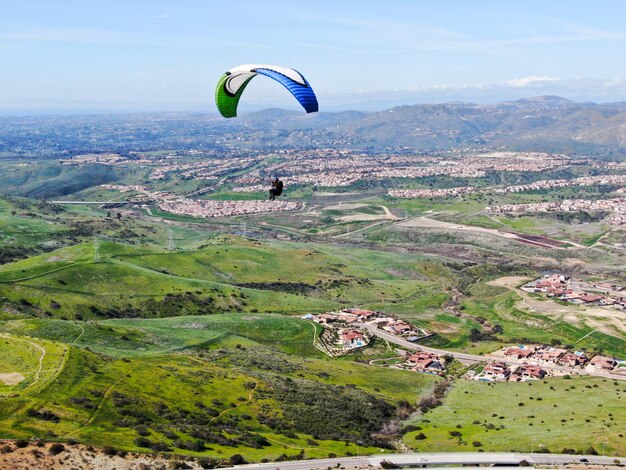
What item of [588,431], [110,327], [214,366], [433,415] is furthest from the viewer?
[110,327]

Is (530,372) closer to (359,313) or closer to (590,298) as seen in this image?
(359,313)

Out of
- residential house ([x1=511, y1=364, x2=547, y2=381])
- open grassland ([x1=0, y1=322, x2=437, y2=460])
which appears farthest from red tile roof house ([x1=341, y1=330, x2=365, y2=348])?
residential house ([x1=511, y1=364, x2=547, y2=381])

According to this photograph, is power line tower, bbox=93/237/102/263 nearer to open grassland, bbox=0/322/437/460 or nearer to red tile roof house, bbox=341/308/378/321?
open grassland, bbox=0/322/437/460

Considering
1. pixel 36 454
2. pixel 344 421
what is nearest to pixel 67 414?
pixel 36 454

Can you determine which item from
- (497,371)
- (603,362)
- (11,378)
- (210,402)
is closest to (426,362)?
(497,371)

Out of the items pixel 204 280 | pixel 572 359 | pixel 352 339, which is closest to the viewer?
pixel 572 359

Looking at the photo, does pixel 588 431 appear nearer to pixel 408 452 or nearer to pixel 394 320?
pixel 408 452

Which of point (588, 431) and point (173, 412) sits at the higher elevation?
point (173, 412)
